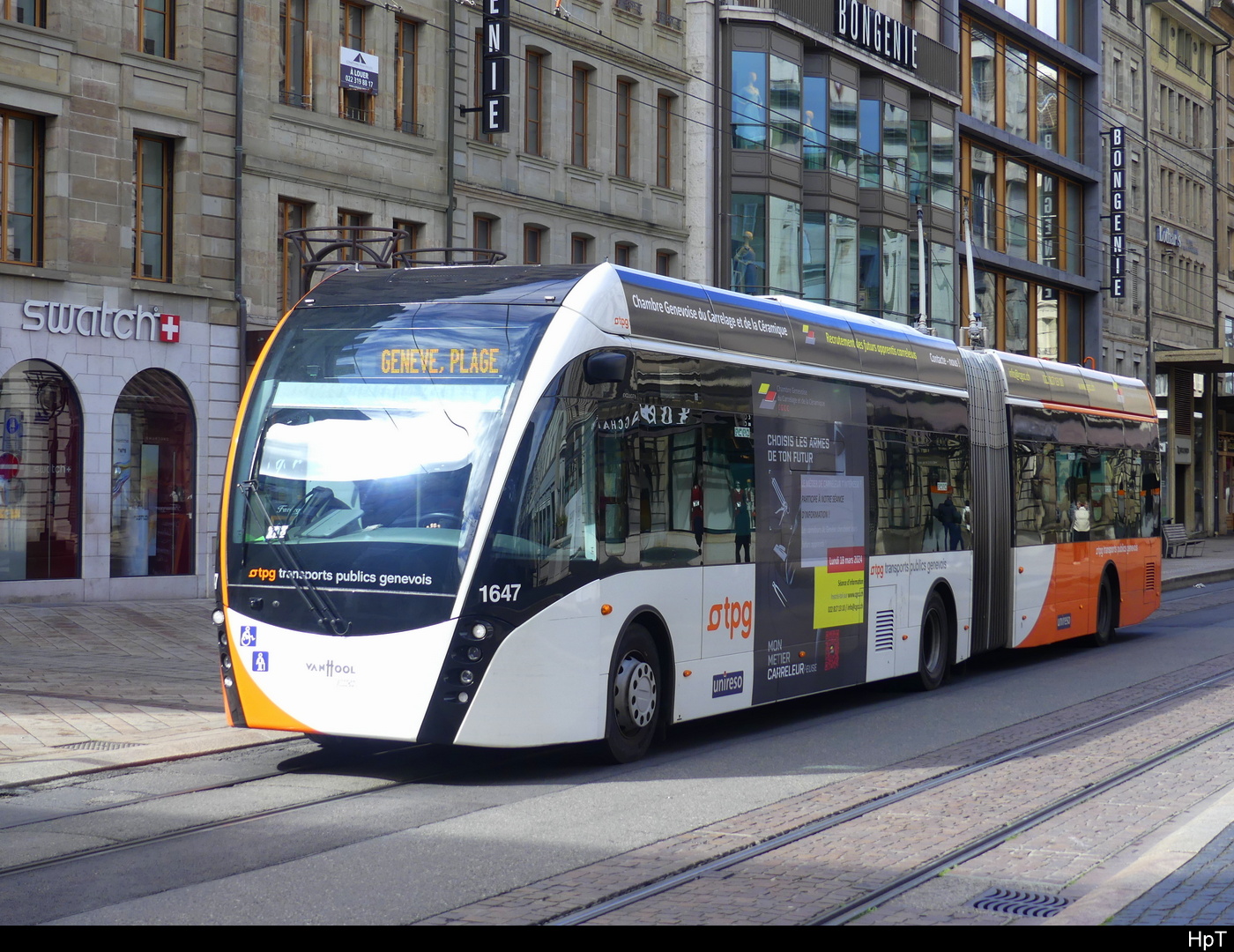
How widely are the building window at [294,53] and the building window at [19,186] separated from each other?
4.46m

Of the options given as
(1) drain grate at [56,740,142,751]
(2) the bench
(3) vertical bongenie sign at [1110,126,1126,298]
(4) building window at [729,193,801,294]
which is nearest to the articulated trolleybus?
(1) drain grate at [56,740,142,751]

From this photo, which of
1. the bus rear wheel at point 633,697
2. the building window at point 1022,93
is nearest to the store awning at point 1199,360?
the building window at point 1022,93

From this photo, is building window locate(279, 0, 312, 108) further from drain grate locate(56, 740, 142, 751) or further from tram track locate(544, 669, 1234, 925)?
tram track locate(544, 669, 1234, 925)

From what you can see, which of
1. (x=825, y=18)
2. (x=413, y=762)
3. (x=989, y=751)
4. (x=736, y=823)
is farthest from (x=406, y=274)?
(x=825, y=18)

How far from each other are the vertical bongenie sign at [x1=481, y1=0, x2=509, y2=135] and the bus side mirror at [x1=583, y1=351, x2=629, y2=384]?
766 inches

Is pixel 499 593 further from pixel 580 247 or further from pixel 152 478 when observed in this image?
pixel 580 247

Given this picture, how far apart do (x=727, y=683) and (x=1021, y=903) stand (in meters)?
4.92

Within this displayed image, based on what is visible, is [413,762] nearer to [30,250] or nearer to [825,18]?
[30,250]

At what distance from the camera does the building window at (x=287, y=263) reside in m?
25.7

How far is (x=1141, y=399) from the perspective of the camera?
2225cm

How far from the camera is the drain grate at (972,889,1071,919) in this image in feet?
20.7

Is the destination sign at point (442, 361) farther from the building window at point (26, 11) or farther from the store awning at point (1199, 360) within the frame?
the store awning at point (1199, 360)

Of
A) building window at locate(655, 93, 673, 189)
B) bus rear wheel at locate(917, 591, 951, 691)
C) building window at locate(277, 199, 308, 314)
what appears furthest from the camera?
building window at locate(655, 93, 673, 189)

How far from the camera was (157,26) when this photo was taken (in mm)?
24000
